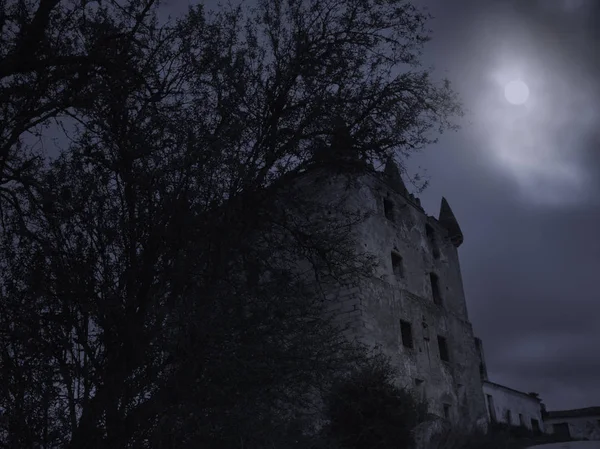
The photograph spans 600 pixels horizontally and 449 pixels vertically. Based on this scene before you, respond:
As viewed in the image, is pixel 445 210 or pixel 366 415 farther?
pixel 445 210

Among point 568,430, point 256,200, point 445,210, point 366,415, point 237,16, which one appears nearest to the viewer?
point 256,200

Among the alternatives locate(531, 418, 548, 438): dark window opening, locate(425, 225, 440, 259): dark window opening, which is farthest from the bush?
locate(531, 418, 548, 438): dark window opening

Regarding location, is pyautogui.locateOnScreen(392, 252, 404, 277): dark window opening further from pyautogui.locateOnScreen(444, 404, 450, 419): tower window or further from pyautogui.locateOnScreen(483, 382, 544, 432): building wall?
pyautogui.locateOnScreen(483, 382, 544, 432): building wall

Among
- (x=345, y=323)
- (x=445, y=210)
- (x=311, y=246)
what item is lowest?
(x=311, y=246)

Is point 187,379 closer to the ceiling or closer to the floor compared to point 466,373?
closer to the floor

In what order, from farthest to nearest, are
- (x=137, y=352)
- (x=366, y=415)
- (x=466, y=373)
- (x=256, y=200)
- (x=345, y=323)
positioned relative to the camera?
(x=466, y=373)
(x=345, y=323)
(x=366, y=415)
(x=256, y=200)
(x=137, y=352)

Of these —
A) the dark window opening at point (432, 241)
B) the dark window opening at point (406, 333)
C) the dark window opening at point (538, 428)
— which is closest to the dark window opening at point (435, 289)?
the dark window opening at point (432, 241)

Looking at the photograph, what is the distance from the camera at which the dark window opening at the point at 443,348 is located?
22.1m

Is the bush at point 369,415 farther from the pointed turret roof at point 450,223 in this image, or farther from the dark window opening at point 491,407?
the dark window opening at point 491,407

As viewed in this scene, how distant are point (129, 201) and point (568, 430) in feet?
141

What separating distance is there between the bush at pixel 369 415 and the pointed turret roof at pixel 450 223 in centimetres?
1411

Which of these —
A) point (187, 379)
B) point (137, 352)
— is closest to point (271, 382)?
point (187, 379)

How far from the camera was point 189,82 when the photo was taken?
301 inches

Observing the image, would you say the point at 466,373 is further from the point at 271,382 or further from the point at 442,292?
the point at 271,382
